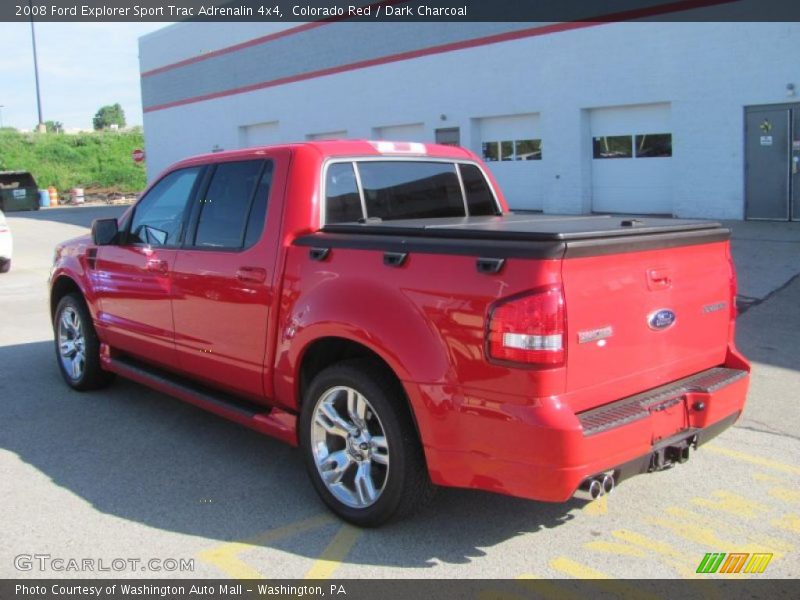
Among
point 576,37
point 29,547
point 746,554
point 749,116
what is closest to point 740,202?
point 749,116

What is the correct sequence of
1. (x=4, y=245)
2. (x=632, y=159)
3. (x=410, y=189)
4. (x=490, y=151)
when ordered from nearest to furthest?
(x=410, y=189) → (x=4, y=245) → (x=632, y=159) → (x=490, y=151)

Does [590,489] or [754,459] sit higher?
[590,489]

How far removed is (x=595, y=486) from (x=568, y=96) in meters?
17.8

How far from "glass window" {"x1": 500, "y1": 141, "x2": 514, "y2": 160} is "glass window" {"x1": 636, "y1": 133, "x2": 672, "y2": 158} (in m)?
4.08

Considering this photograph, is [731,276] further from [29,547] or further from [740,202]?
[740,202]

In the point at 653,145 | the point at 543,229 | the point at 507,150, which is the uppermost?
the point at 507,150

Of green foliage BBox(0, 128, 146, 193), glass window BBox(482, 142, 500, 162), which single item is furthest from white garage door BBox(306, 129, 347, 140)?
green foliage BBox(0, 128, 146, 193)

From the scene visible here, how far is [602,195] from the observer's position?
19781 mm

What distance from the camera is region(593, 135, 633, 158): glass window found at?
62.3ft

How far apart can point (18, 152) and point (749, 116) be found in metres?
48.1

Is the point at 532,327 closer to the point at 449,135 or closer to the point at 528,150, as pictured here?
the point at 528,150

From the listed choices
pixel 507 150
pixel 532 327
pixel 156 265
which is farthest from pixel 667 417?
pixel 507 150

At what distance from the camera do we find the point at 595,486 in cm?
327

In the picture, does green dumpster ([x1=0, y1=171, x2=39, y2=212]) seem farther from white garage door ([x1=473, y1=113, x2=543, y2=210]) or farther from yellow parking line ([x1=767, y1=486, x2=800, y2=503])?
yellow parking line ([x1=767, y1=486, x2=800, y2=503])
